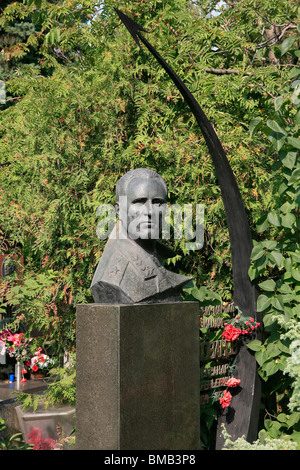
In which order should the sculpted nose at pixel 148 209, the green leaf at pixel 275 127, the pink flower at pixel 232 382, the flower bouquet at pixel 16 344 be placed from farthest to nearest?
the flower bouquet at pixel 16 344 < the pink flower at pixel 232 382 < the green leaf at pixel 275 127 < the sculpted nose at pixel 148 209

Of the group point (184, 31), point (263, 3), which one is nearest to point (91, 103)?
point (184, 31)

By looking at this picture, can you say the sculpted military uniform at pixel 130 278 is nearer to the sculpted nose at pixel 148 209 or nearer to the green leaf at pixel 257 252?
the sculpted nose at pixel 148 209

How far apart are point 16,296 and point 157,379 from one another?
7.81 ft

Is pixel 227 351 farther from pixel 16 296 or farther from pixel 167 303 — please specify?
pixel 16 296

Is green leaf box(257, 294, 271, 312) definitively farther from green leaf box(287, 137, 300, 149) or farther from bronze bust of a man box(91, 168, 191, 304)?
green leaf box(287, 137, 300, 149)

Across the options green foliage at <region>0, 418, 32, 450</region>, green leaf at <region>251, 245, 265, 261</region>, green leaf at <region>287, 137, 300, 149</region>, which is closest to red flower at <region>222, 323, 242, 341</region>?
green leaf at <region>251, 245, 265, 261</region>

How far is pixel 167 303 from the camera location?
3688 mm

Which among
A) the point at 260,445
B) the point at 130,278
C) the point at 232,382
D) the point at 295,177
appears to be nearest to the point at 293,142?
the point at 295,177

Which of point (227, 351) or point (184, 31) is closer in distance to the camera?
point (227, 351)

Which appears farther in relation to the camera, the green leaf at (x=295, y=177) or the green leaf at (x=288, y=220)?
the green leaf at (x=288, y=220)

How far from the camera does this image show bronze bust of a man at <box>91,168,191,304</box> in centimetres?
354

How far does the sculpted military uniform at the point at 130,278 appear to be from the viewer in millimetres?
3521

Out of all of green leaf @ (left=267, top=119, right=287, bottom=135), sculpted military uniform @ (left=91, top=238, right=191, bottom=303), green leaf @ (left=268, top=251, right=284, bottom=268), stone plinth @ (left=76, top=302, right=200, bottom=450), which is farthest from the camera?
green leaf @ (left=268, top=251, right=284, bottom=268)

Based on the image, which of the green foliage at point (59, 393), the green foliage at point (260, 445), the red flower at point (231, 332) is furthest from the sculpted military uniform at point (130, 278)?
the green foliage at point (59, 393)
